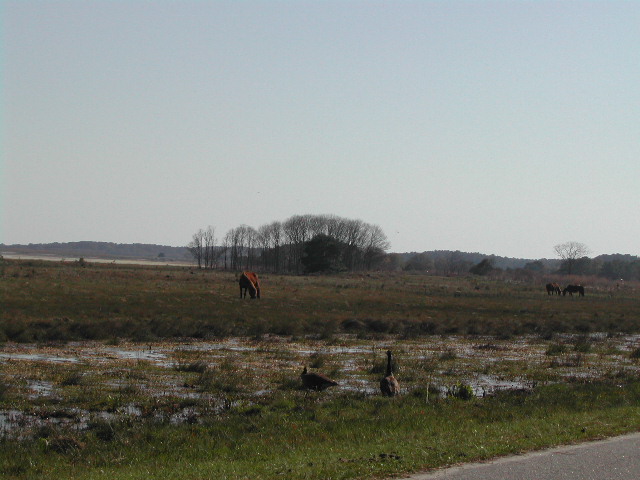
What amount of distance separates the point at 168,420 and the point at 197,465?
3.34 metres

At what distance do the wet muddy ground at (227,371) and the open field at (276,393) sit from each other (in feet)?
0.20

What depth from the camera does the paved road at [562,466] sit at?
8781mm

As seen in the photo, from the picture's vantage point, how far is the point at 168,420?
1286 cm

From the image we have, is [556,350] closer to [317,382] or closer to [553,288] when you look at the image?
[317,382]

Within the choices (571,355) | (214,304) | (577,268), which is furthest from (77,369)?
(577,268)

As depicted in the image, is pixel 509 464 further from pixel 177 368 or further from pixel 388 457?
pixel 177 368

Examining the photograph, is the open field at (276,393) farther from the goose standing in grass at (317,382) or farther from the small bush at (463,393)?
the goose standing in grass at (317,382)

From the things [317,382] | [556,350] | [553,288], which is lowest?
[556,350]

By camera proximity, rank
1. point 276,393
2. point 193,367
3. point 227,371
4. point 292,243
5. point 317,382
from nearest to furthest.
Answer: point 276,393 < point 317,382 < point 227,371 < point 193,367 < point 292,243

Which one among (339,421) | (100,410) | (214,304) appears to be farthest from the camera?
(214,304)

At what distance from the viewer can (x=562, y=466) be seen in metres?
9.25

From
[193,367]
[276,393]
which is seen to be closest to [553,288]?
[193,367]

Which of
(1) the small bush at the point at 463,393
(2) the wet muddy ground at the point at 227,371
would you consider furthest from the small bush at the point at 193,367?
(1) the small bush at the point at 463,393

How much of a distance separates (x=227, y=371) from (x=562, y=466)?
10957 millimetres
